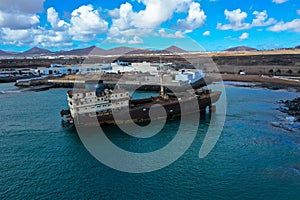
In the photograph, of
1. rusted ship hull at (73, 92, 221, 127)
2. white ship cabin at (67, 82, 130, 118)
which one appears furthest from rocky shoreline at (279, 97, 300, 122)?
white ship cabin at (67, 82, 130, 118)

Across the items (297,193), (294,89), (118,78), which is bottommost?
(297,193)

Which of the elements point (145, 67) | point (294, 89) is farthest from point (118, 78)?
point (294, 89)

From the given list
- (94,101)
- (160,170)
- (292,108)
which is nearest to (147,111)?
(94,101)

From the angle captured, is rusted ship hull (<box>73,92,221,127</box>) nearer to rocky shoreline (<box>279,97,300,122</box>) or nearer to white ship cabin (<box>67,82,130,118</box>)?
white ship cabin (<box>67,82,130,118</box>)

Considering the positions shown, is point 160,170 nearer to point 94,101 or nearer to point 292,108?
point 94,101

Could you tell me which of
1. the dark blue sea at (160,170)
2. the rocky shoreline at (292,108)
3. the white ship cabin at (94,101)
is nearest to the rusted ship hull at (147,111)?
the white ship cabin at (94,101)

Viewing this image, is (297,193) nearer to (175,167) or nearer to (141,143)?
(175,167)
